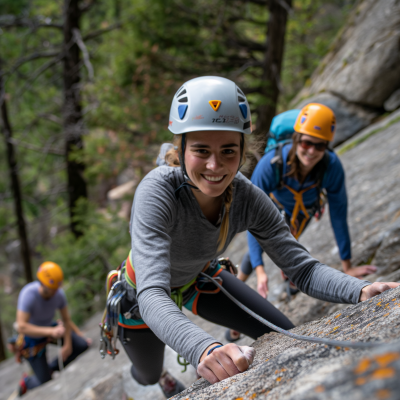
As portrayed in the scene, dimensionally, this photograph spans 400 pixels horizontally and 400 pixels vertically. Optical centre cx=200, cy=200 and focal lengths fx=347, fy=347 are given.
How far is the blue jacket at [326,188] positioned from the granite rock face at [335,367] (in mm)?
1565

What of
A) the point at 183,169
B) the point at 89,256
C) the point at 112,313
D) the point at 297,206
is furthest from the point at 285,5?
the point at 89,256

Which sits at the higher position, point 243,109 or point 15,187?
point 243,109

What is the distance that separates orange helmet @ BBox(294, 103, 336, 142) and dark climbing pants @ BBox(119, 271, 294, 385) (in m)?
1.48

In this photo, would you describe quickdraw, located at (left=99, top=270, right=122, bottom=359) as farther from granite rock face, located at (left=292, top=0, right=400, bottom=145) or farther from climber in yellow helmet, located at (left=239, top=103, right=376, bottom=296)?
granite rock face, located at (left=292, top=0, right=400, bottom=145)

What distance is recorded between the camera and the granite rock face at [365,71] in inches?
275

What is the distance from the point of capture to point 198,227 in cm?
201

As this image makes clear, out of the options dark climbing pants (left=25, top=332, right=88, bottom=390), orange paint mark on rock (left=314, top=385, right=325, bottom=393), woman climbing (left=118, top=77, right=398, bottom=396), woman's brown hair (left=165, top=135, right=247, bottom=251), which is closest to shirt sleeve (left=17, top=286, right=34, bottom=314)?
dark climbing pants (left=25, top=332, right=88, bottom=390)

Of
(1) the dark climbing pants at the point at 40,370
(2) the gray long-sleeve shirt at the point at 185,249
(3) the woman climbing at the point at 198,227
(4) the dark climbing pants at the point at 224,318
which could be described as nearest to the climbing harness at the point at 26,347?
(1) the dark climbing pants at the point at 40,370

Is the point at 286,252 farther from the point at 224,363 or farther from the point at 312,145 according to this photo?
the point at 312,145

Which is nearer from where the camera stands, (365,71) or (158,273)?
(158,273)

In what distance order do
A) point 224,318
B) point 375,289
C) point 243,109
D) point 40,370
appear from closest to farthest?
point 375,289
point 243,109
point 224,318
point 40,370

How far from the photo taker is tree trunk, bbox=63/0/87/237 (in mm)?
9789

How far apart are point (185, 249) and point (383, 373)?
143cm

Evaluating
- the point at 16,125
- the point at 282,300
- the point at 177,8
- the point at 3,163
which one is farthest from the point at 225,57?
the point at 3,163
